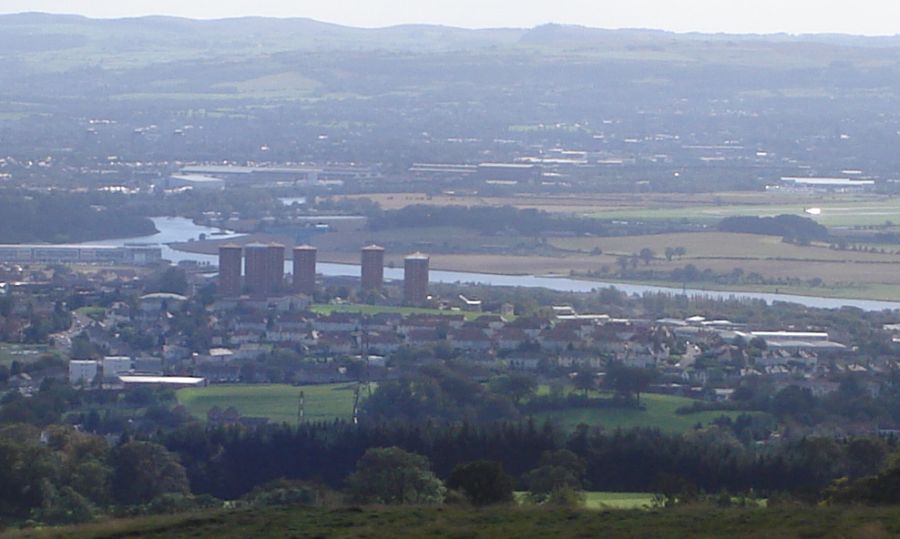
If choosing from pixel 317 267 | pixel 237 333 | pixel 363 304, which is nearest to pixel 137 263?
pixel 317 267

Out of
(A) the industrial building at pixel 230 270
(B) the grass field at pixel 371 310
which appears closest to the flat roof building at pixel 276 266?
(A) the industrial building at pixel 230 270

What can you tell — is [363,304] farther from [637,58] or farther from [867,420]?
[637,58]

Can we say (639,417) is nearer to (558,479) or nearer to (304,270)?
(558,479)

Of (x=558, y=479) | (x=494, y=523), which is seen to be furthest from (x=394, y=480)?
(x=494, y=523)

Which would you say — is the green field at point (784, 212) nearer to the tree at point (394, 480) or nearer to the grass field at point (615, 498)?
the grass field at point (615, 498)

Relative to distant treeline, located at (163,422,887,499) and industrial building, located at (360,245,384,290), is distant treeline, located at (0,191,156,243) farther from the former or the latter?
distant treeline, located at (163,422,887,499)
